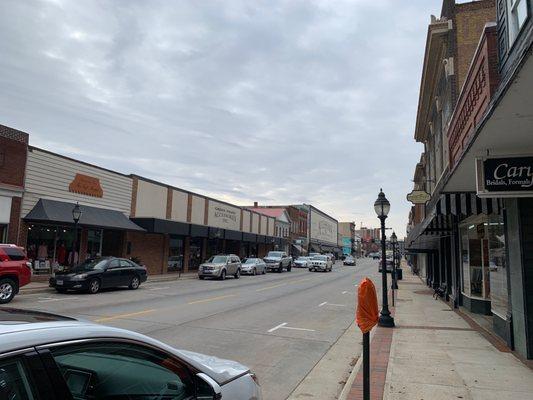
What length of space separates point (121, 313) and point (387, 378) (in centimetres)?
854

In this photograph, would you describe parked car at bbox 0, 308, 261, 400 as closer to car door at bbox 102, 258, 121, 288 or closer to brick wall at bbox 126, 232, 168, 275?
car door at bbox 102, 258, 121, 288

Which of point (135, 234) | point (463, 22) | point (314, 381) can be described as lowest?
point (314, 381)

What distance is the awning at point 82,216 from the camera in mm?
21438

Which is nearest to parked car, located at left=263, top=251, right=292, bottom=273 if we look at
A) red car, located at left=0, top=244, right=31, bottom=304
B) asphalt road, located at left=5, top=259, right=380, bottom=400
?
asphalt road, located at left=5, top=259, right=380, bottom=400

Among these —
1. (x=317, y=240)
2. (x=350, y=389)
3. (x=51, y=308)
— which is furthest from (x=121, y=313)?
(x=317, y=240)

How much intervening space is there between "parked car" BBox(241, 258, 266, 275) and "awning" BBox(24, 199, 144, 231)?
11.0m

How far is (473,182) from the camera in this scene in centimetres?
998

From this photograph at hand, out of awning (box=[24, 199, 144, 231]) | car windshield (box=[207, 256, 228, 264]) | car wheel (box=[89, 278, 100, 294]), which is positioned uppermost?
awning (box=[24, 199, 144, 231])

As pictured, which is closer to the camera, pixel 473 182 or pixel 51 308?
pixel 473 182

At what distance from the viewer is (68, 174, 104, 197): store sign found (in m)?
24.6

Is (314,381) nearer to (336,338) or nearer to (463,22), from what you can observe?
(336,338)

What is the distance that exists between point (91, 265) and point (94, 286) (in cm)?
106

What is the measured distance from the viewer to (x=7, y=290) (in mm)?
14445

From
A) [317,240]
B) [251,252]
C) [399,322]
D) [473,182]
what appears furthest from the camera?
[317,240]
